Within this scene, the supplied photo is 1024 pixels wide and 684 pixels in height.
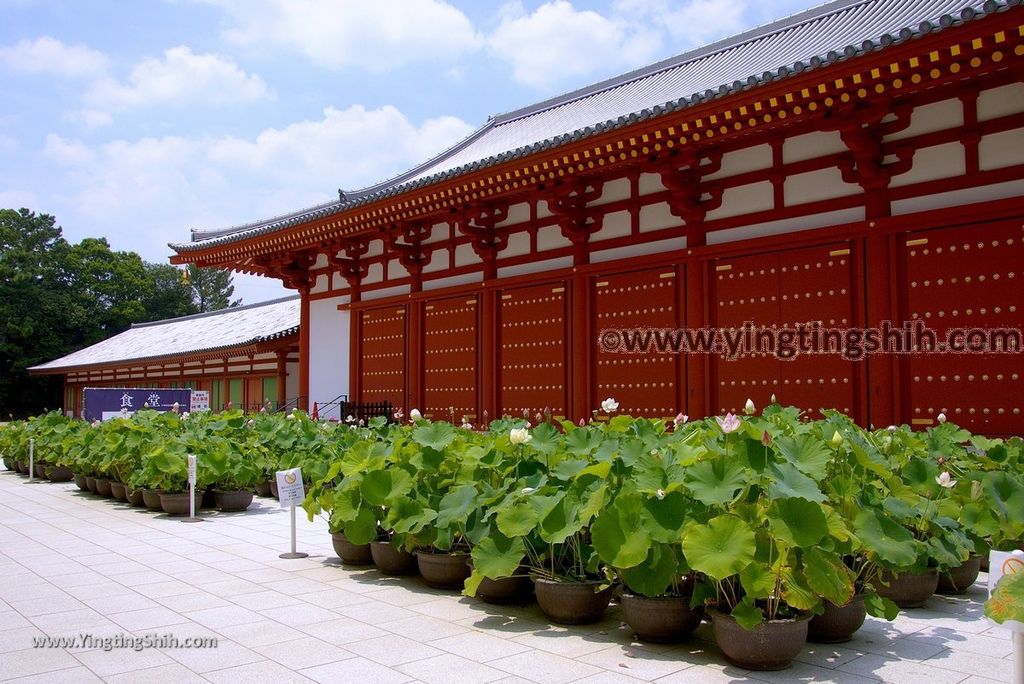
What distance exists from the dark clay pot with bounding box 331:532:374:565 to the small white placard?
1.45ft

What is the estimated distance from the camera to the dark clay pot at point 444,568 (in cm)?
547

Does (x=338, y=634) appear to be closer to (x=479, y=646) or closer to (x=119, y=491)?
(x=479, y=646)

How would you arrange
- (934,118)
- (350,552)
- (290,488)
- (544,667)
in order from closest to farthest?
(544,667)
(350,552)
(290,488)
(934,118)

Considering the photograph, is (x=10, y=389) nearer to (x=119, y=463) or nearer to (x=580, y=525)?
(x=119, y=463)

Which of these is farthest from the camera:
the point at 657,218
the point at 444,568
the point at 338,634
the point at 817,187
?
the point at 657,218

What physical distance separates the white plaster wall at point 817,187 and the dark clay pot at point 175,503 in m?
7.75

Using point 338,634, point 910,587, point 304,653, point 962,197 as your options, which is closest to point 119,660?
point 304,653

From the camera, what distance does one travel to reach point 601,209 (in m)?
10.9

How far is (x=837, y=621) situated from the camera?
166 inches

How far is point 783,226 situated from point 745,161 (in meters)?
0.95

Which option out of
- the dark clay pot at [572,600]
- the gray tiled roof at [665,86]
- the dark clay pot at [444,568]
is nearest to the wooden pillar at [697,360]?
the gray tiled roof at [665,86]

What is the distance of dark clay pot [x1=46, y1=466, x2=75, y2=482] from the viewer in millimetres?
13523

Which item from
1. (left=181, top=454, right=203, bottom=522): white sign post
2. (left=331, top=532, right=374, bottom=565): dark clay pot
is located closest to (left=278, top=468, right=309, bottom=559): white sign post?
(left=331, top=532, right=374, bottom=565): dark clay pot

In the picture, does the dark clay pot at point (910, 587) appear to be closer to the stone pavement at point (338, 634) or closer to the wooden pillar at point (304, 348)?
the stone pavement at point (338, 634)
